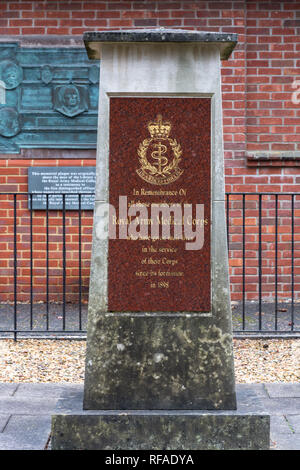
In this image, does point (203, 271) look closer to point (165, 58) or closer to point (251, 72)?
point (165, 58)

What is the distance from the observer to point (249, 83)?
7.69m

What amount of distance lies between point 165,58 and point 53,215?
445 centimetres

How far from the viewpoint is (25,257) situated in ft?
25.0

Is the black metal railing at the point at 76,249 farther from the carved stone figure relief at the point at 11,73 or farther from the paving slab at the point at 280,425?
the paving slab at the point at 280,425

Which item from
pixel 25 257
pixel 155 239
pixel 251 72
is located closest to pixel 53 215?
pixel 25 257

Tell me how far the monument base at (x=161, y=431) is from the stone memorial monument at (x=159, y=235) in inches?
3.1

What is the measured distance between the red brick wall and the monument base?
438 centimetres

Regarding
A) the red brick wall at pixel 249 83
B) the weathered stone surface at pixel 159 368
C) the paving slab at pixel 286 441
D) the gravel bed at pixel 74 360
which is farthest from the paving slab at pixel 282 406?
the red brick wall at pixel 249 83

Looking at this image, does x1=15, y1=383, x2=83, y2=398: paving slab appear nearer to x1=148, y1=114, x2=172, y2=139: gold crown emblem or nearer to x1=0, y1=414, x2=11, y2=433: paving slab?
x1=0, y1=414, x2=11, y2=433: paving slab

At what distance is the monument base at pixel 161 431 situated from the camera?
3.28 meters

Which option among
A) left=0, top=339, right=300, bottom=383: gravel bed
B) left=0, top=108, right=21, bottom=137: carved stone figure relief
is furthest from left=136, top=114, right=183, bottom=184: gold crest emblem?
left=0, top=108, right=21, bottom=137: carved stone figure relief

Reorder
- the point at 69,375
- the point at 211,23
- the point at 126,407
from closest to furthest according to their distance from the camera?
the point at 126,407, the point at 69,375, the point at 211,23

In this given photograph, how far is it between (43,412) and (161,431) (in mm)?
973

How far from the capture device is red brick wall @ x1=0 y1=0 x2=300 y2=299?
7.58m
